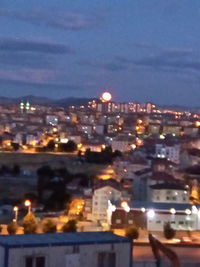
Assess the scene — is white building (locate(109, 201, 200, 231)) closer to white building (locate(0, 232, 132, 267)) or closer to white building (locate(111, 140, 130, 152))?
white building (locate(0, 232, 132, 267))

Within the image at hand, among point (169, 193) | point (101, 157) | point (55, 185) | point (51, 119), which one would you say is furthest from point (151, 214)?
point (51, 119)

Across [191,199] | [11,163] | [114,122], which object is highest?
[114,122]

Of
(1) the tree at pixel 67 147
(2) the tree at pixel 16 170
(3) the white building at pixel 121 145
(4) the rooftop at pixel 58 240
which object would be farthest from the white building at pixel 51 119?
(4) the rooftop at pixel 58 240

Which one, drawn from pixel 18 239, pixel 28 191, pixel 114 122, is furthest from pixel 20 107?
pixel 18 239

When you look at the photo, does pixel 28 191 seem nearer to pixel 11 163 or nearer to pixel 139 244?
pixel 11 163

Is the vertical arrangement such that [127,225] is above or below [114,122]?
below

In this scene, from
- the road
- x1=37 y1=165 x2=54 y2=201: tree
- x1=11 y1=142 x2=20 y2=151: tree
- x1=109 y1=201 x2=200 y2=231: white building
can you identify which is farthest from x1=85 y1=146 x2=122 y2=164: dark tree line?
the road

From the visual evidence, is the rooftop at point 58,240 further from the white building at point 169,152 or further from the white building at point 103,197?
the white building at point 169,152

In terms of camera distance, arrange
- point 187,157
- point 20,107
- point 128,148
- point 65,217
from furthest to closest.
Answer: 1. point 20,107
2. point 128,148
3. point 187,157
4. point 65,217
